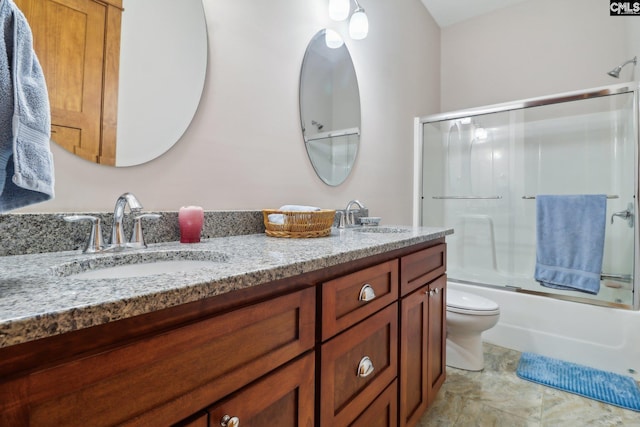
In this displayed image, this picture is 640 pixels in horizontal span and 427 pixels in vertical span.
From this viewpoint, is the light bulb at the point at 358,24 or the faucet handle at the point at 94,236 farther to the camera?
the light bulb at the point at 358,24

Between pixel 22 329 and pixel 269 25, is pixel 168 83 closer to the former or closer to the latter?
pixel 269 25

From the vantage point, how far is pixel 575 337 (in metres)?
1.92

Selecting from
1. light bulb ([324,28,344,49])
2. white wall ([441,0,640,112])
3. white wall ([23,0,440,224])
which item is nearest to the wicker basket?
white wall ([23,0,440,224])

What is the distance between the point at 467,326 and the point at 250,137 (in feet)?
4.94

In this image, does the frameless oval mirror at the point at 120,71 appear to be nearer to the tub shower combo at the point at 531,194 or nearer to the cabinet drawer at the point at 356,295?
the cabinet drawer at the point at 356,295

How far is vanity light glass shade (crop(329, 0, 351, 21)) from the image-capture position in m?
1.54

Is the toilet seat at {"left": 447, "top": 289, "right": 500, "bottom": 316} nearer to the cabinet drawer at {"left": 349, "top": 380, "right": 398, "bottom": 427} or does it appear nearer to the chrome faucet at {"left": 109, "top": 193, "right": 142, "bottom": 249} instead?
the cabinet drawer at {"left": 349, "top": 380, "right": 398, "bottom": 427}

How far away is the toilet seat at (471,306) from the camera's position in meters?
1.70

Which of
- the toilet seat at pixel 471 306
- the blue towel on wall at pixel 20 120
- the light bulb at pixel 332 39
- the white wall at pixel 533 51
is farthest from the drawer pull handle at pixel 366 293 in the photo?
the white wall at pixel 533 51

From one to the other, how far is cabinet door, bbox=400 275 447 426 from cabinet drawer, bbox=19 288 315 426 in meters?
0.60

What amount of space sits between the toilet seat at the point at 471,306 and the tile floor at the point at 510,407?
372mm

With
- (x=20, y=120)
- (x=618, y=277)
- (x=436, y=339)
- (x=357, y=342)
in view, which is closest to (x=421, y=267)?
(x=436, y=339)

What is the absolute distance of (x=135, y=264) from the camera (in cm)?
75

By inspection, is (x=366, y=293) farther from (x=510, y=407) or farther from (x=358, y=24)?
(x=358, y=24)
